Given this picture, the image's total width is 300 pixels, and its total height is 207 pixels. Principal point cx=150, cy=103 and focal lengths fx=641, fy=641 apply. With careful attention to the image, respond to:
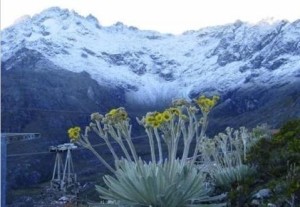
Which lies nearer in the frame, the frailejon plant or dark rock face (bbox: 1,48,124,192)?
the frailejon plant

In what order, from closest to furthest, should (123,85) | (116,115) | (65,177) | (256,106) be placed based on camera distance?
(116,115) < (65,177) < (256,106) < (123,85)

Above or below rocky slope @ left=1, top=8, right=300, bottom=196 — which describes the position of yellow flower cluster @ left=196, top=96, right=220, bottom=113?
below

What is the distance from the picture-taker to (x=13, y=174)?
9281 centimetres

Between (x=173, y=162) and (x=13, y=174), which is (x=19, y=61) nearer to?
(x=13, y=174)

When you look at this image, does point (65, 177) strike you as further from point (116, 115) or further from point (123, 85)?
point (123, 85)

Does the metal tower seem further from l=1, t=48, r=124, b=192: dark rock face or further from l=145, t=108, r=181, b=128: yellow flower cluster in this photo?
l=1, t=48, r=124, b=192: dark rock face

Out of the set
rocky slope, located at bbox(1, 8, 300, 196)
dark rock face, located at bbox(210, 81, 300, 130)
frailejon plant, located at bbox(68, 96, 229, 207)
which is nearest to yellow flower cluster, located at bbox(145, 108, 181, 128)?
frailejon plant, located at bbox(68, 96, 229, 207)

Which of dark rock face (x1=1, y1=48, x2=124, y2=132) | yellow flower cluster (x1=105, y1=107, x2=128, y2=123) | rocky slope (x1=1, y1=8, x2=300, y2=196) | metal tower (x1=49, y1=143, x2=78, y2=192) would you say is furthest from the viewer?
dark rock face (x1=1, y1=48, x2=124, y2=132)

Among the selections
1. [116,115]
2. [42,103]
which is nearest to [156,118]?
[116,115]

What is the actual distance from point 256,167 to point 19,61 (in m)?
155

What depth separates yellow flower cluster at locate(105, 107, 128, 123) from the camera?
13.6 feet

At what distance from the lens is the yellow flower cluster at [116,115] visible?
416 cm

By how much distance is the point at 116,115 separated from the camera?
4172mm

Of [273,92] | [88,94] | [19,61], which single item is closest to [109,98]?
[88,94]
